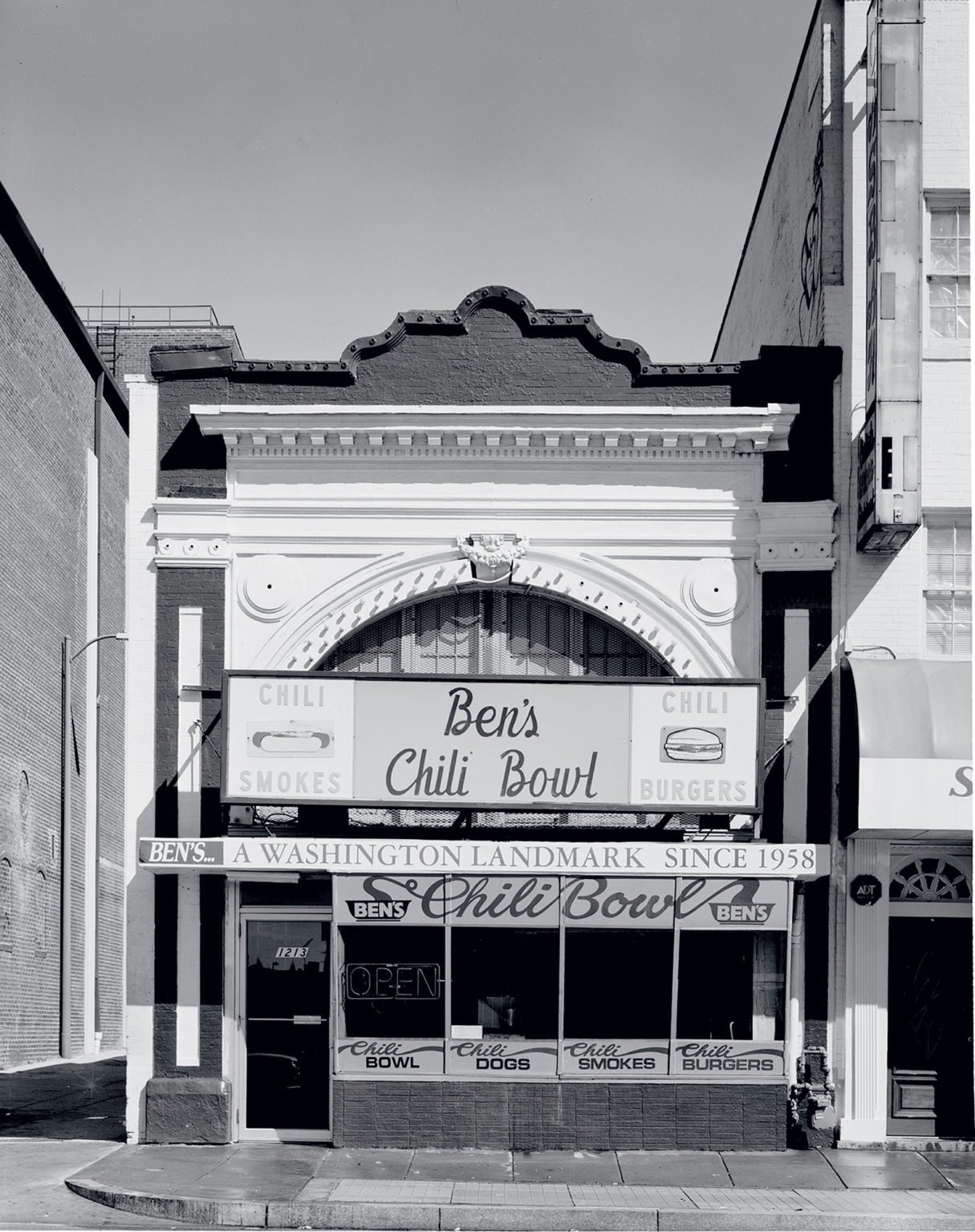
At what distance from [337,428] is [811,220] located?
6.55 meters

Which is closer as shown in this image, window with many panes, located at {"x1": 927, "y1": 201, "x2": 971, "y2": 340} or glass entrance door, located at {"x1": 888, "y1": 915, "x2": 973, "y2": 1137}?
glass entrance door, located at {"x1": 888, "y1": 915, "x2": 973, "y2": 1137}

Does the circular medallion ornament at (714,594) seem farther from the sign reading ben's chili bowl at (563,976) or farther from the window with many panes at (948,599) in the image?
the sign reading ben's chili bowl at (563,976)

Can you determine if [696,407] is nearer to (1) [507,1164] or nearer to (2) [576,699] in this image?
(2) [576,699]

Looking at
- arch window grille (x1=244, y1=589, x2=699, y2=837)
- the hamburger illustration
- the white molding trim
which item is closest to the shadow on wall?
arch window grille (x1=244, y1=589, x2=699, y2=837)

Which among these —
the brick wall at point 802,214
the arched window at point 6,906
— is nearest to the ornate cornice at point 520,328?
the brick wall at point 802,214

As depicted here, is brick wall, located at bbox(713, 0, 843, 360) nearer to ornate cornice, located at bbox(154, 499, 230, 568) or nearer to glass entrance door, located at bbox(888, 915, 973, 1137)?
glass entrance door, located at bbox(888, 915, 973, 1137)

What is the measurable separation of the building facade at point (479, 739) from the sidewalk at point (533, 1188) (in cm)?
50

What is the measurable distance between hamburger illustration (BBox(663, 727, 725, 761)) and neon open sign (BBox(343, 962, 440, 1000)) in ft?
10.6

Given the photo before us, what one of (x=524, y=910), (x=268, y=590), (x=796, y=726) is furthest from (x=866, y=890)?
(x=268, y=590)

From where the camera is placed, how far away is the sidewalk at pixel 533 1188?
13.0 meters

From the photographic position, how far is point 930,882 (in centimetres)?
1642

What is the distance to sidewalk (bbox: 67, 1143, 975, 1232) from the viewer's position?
12992 millimetres

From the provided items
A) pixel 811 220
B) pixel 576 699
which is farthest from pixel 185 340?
pixel 576 699

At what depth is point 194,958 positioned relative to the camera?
1625 centimetres
